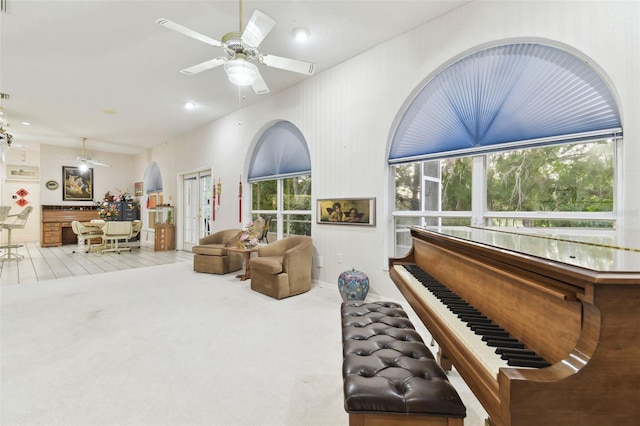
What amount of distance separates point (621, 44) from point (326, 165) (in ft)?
9.82

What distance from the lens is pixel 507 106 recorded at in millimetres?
2582

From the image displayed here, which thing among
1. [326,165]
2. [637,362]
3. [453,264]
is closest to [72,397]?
[453,264]

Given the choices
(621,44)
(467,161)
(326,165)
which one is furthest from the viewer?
(326,165)

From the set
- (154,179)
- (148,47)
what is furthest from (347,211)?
(154,179)

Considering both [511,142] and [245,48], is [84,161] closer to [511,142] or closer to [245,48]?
[245,48]

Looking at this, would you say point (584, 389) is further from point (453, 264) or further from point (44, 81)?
point (44, 81)

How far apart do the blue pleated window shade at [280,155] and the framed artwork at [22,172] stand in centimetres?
867

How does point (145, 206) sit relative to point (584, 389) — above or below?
above

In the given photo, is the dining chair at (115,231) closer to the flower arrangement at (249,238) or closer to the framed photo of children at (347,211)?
the flower arrangement at (249,238)

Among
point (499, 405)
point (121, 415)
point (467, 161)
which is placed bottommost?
point (121, 415)

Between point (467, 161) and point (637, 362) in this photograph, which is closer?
point (637, 362)

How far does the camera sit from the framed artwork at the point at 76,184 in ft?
29.9

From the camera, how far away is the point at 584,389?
62 centimetres

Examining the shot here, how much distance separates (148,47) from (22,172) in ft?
30.4
